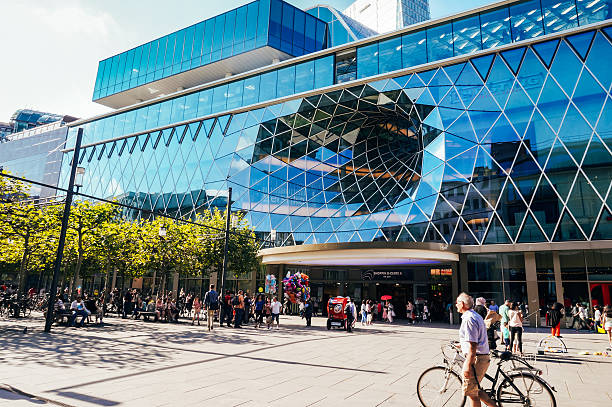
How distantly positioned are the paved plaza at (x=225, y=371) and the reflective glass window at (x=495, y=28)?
22.4 meters

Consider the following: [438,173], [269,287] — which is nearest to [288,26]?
[438,173]

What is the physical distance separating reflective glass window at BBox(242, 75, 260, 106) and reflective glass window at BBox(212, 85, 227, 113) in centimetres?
270

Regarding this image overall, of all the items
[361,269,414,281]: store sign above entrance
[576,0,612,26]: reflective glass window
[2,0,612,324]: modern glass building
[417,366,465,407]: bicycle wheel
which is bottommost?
[417,366,465,407]: bicycle wheel

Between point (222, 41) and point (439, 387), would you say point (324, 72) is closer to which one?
point (222, 41)

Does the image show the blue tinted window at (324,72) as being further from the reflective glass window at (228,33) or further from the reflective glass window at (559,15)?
the reflective glass window at (559,15)

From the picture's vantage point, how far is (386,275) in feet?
108

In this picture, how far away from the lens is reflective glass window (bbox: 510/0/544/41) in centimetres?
2827

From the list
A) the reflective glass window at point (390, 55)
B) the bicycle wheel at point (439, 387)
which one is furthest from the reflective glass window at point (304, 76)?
the bicycle wheel at point (439, 387)

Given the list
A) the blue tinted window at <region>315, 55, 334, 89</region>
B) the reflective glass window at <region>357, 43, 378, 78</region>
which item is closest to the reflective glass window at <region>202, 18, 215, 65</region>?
the blue tinted window at <region>315, 55, 334, 89</region>

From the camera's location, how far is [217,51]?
45031 millimetres

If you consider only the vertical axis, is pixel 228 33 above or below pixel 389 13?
below

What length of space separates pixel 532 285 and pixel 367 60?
21.7 metres

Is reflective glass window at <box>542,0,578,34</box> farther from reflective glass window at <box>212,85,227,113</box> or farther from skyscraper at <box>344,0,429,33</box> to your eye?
skyscraper at <box>344,0,429,33</box>

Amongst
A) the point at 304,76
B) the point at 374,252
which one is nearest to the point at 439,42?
the point at 304,76
